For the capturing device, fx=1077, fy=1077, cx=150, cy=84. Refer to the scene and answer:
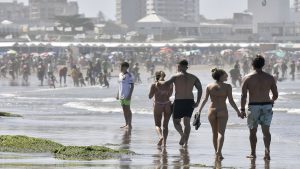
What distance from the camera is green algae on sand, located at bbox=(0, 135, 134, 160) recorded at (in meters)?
14.4

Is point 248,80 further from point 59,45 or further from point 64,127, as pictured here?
point 59,45

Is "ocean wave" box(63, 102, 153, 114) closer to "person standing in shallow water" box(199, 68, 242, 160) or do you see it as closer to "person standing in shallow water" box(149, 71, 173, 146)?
"person standing in shallow water" box(149, 71, 173, 146)

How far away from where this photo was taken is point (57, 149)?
49.4 ft

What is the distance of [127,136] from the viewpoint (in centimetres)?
1933

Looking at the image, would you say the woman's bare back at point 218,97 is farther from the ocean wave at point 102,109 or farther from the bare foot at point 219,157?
the ocean wave at point 102,109

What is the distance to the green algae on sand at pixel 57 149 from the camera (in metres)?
14.4

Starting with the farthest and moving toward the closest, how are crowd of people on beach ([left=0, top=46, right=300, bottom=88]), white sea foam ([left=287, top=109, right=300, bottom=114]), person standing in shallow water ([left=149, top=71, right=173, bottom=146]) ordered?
crowd of people on beach ([left=0, top=46, right=300, bottom=88]) → white sea foam ([left=287, top=109, right=300, bottom=114]) → person standing in shallow water ([left=149, top=71, right=173, bottom=146])

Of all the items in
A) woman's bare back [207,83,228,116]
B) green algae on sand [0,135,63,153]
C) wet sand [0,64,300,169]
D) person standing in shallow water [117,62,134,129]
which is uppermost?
woman's bare back [207,83,228,116]

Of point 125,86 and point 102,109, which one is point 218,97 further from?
point 102,109

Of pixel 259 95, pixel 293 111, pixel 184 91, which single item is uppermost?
pixel 259 95

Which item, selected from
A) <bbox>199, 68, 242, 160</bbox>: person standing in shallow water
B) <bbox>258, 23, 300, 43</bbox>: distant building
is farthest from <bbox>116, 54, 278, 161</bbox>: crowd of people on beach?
<bbox>258, 23, 300, 43</bbox>: distant building

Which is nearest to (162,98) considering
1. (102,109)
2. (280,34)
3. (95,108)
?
(102,109)

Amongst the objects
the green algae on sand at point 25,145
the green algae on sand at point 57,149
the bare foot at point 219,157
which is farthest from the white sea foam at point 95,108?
the bare foot at point 219,157

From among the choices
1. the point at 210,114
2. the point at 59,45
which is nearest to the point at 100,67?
the point at 210,114
